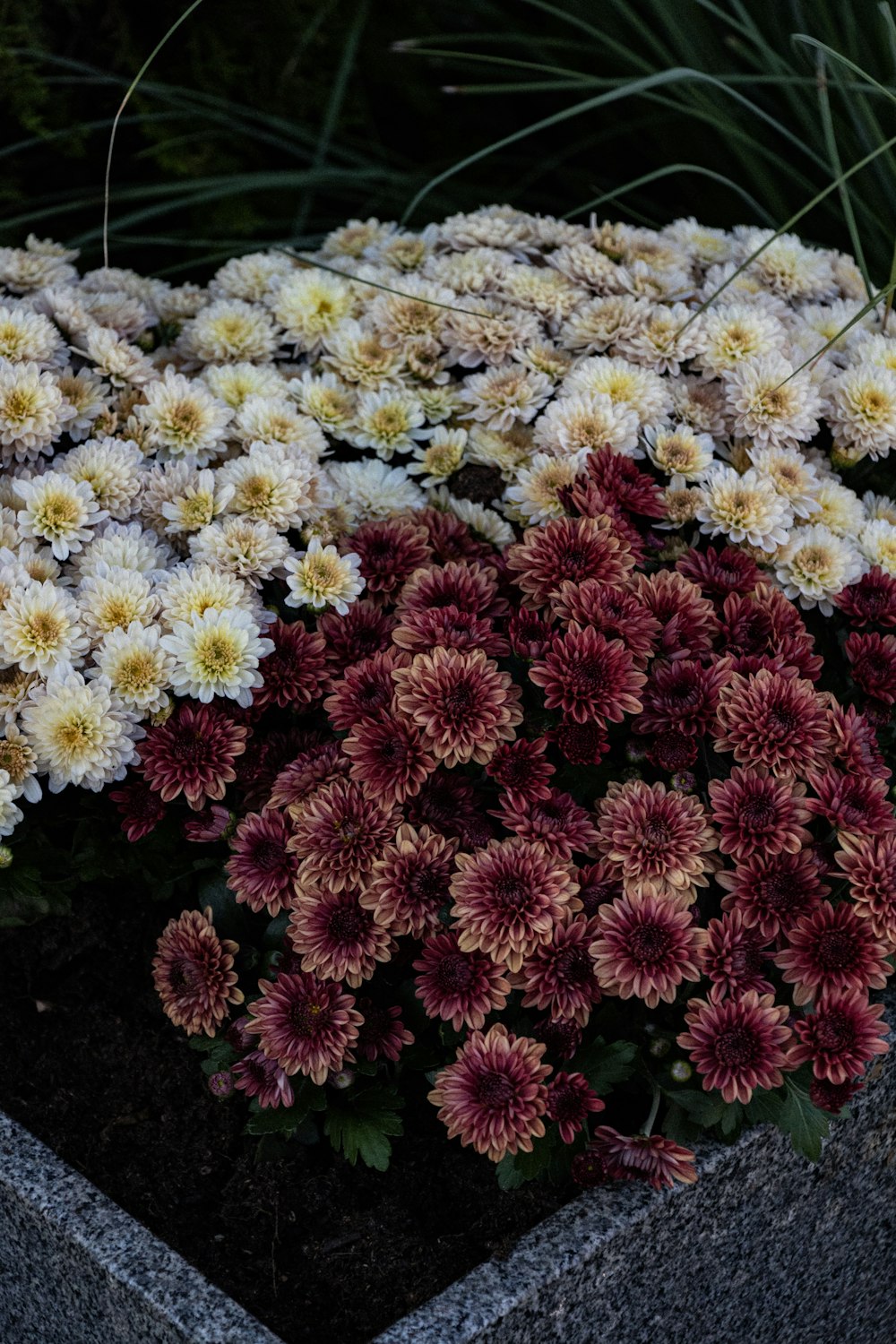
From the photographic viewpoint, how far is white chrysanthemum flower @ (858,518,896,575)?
190 centimetres

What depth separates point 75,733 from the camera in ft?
5.07

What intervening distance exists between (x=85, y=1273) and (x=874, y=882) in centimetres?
95

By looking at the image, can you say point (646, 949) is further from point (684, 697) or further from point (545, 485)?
point (545, 485)

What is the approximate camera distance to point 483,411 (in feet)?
6.68

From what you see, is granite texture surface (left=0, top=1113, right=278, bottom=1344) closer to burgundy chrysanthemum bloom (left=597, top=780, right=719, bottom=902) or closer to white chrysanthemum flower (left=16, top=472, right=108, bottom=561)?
burgundy chrysanthemum bloom (left=597, top=780, right=719, bottom=902)

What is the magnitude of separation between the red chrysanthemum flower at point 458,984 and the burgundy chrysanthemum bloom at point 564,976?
0.03 meters

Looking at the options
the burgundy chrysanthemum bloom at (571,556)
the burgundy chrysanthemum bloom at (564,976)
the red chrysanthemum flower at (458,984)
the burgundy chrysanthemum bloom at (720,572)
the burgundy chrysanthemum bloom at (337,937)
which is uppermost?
the burgundy chrysanthemum bloom at (571,556)

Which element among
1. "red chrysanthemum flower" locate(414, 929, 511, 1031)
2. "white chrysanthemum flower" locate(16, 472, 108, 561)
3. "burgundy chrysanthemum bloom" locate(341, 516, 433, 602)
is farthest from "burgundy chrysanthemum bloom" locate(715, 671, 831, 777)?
"white chrysanthemum flower" locate(16, 472, 108, 561)

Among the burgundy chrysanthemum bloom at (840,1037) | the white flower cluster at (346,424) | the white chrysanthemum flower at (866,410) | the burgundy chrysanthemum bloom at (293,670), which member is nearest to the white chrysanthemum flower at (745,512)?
the white flower cluster at (346,424)

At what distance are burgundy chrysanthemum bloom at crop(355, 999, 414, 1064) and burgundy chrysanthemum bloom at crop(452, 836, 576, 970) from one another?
164mm

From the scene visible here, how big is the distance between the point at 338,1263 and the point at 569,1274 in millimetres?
287

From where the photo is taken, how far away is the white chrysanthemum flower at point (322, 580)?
170 cm

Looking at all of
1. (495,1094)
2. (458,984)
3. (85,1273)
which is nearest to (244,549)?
(458,984)

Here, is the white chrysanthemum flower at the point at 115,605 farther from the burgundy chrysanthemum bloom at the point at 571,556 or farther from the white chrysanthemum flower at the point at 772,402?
the white chrysanthemum flower at the point at 772,402
